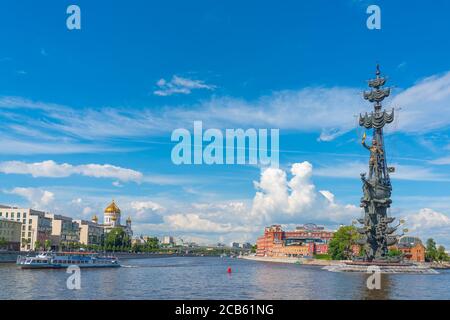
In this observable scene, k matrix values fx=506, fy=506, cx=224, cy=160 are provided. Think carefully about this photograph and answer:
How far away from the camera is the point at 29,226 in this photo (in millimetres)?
154000

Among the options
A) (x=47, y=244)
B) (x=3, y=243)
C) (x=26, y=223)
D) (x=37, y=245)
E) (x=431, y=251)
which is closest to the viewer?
(x=3, y=243)

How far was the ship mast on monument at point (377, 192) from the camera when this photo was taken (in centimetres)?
11106

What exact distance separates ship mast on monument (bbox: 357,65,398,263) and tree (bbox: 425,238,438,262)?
6943 centimetres

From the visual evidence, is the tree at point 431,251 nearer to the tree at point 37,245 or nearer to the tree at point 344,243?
the tree at point 344,243

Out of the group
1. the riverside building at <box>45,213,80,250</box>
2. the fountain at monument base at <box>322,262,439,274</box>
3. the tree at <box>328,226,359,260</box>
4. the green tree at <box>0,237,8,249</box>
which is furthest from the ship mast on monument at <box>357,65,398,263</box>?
the riverside building at <box>45,213,80,250</box>

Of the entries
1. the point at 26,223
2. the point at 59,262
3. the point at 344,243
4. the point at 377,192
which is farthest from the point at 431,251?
the point at 26,223

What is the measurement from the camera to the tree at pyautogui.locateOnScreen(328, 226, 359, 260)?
495 feet

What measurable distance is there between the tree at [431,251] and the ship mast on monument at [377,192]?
69433 mm

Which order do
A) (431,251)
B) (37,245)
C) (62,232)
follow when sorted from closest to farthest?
1. (37,245)
2. (431,251)
3. (62,232)

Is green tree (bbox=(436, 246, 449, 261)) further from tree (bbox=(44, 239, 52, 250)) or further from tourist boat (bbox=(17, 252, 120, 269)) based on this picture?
tree (bbox=(44, 239, 52, 250))

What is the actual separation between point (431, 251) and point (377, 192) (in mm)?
77240

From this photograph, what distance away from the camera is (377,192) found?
11269cm

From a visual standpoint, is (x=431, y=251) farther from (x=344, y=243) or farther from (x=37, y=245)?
(x=37, y=245)
